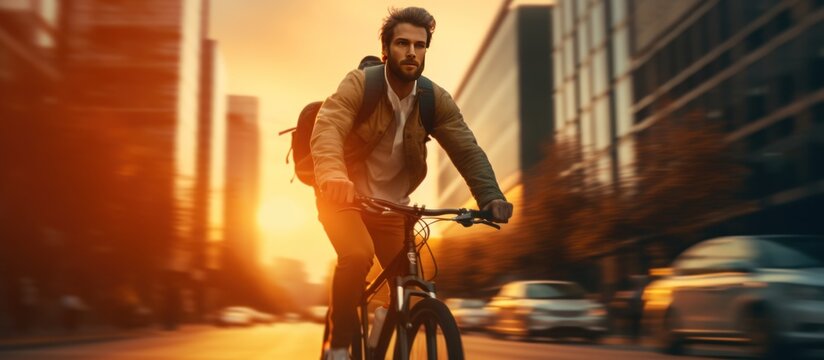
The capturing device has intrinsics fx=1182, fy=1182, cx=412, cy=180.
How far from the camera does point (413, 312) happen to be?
450cm

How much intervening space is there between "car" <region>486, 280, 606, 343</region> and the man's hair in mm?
18628

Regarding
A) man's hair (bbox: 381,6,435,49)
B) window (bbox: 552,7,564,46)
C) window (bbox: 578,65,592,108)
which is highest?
window (bbox: 552,7,564,46)

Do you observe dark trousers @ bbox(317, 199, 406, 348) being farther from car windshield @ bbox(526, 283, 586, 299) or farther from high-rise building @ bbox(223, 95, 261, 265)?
high-rise building @ bbox(223, 95, 261, 265)

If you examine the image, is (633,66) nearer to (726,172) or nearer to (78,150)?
(726,172)

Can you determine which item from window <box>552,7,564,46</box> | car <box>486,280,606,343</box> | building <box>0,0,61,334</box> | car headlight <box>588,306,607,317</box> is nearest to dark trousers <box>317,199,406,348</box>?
car <box>486,280,606,343</box>

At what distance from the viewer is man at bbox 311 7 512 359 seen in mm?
4660

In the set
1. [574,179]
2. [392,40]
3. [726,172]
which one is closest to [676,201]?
[726,172]

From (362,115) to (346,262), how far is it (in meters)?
0.60

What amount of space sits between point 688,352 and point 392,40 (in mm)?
11309

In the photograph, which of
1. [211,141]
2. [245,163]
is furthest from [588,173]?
[245,163]

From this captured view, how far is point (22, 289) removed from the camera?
124 ft

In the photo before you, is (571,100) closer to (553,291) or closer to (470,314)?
(470,314)

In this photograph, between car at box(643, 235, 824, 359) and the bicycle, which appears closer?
the bicycle

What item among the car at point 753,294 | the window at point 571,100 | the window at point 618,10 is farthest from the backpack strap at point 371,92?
the window at point 571,100
